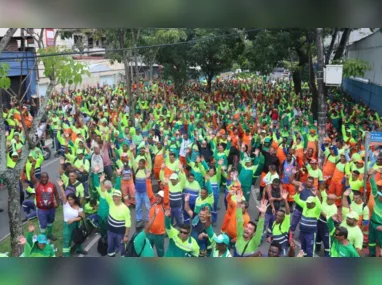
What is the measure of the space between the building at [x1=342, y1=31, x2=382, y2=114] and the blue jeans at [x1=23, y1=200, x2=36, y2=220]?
13.7 meters

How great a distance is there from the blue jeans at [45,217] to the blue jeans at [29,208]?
3.31 ft

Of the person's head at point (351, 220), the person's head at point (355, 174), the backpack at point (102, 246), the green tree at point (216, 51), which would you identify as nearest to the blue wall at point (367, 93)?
the green tree at point (216, 51)

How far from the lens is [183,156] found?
9836mm

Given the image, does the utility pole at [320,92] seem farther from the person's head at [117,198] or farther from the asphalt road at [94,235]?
the person's head at [117,198]

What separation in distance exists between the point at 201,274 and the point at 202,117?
13.7 m

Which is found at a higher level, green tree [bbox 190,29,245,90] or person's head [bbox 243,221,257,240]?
green tree [bbox 190,29,245,90]

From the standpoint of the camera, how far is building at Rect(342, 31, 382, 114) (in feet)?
59.7

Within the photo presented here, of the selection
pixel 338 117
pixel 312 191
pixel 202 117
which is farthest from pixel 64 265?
pixel 338 117

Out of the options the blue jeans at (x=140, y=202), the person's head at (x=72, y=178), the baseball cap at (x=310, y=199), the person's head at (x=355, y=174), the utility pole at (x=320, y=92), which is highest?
the utility pole at (x=320, y=92)

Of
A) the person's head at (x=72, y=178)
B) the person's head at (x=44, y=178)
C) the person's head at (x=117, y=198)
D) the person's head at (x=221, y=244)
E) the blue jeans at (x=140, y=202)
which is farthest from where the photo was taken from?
the blue jeans at (x=140, y=202)

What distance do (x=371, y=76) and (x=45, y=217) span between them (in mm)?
17410

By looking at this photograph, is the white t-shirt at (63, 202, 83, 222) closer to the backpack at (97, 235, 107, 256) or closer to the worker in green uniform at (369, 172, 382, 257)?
the backpack at (97, 235, 107, 256)

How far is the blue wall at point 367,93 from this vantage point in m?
18.4

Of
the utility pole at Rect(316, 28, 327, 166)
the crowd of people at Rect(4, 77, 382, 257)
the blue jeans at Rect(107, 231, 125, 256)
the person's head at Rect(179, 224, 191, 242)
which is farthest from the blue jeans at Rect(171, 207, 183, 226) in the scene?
the utility pole at Rect(316, 28, 327, 166)
